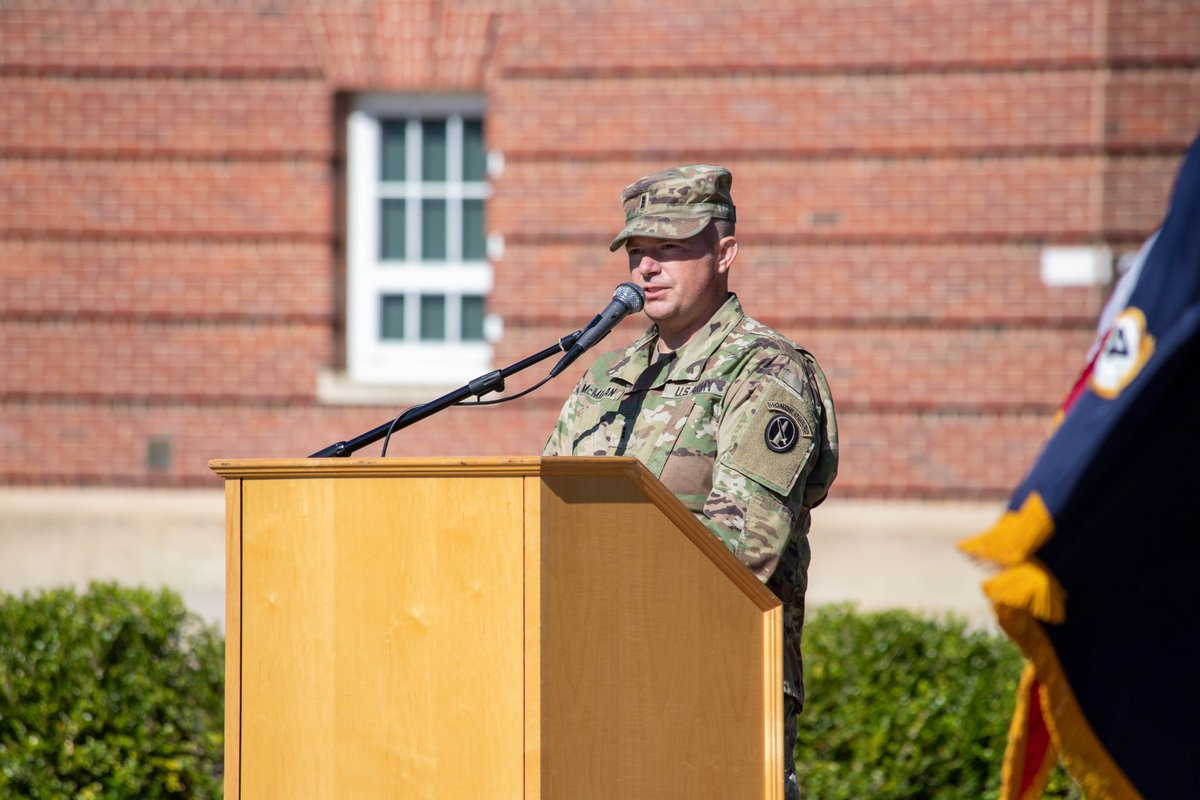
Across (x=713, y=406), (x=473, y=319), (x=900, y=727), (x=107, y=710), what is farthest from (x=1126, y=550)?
(x=473, y=319)

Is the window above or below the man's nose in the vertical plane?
above

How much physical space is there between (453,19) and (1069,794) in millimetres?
5874

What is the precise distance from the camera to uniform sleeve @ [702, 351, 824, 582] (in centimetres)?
300

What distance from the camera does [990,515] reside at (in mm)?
8906

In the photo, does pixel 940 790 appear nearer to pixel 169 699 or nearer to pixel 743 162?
pixel 169 699

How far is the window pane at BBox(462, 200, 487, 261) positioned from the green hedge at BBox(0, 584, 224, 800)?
14.2 feet

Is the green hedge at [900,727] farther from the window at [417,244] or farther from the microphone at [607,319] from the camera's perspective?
the window at [417,244]

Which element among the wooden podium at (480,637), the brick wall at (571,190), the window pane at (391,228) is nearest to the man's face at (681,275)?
the wooden podium at (480,637)

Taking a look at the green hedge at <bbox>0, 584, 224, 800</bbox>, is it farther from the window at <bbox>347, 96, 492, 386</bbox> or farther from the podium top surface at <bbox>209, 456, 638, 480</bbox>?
the window at <bbox>347, 96, 492, 386</bbox>

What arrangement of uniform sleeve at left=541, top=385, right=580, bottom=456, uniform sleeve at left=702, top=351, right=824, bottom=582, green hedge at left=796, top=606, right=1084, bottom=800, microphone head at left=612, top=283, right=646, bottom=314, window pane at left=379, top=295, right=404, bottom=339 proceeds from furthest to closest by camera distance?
1. window pane at left=379, top=295, right=404, bottom=339
2. green hedge at left=796, top=606, right=1084, bottom=800
3. uniform sleeve at left=541, top=385, right=580, bottom=456
4. microphone head at left=612, top=283, right=646, bottom=314
5. uniform sleeve at left=702, top=351, right=824, bottom=582

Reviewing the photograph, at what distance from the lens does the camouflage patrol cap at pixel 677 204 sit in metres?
3.41

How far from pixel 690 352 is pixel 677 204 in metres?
0.33

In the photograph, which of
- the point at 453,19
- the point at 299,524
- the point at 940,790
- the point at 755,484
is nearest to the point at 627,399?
the point at 755,484

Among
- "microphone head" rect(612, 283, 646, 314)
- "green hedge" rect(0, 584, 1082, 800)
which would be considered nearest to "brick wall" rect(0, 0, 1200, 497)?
"green hedge" rect(0, 584, 1082, 800)
